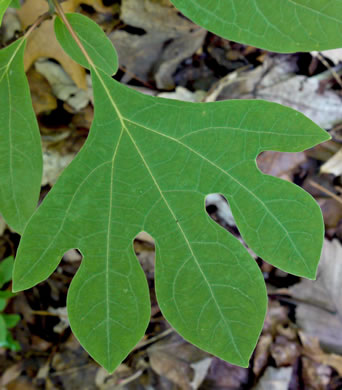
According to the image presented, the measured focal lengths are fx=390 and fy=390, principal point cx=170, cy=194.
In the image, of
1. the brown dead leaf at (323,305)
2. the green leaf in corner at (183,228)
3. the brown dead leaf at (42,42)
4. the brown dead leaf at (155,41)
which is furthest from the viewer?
the brown dead leaf at (323,305)

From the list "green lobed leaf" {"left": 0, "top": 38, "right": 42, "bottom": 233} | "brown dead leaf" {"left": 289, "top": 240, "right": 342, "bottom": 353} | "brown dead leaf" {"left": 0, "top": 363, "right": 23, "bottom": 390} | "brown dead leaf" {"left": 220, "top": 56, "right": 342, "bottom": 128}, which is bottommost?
"brown dead leaf" {"left": 0, "top": 363, "right": 23, "bottom": 390}

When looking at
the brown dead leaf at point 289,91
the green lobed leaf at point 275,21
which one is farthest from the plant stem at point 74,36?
the brown dead leaf at point 289,91

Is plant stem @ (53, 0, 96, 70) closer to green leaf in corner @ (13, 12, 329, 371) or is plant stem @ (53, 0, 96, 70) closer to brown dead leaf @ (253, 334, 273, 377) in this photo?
green leaf in corner @ (13, 12, 329, 371)

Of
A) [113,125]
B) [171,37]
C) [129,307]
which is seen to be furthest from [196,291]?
[171,37]

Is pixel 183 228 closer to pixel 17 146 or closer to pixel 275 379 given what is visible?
pixel 17 146

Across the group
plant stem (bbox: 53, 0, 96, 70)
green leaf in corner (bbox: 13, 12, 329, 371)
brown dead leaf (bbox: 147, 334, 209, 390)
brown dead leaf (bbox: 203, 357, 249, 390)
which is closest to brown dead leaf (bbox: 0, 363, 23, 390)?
brown dead leaf (bbox: 147, 334, 209, 390)

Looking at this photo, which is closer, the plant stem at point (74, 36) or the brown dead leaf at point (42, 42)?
the plant stem at point (74, 36)

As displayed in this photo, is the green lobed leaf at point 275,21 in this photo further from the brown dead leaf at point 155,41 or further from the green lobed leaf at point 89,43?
the brown dead leaf at point 155,41
